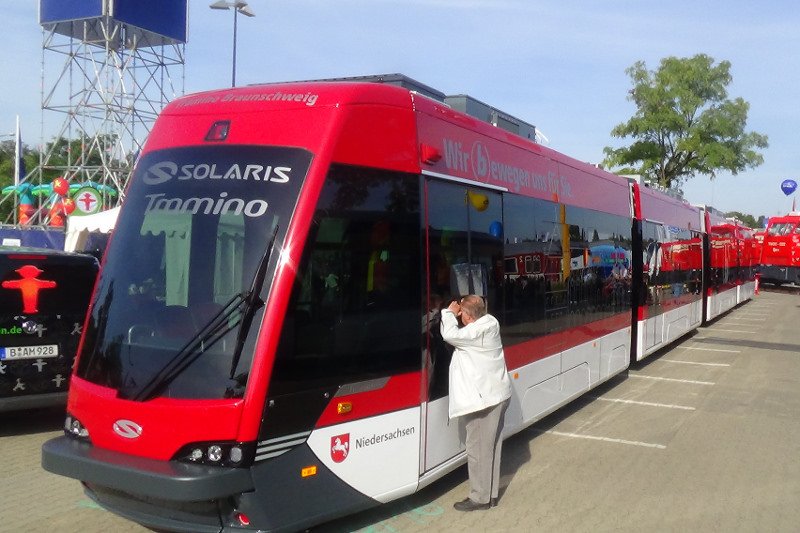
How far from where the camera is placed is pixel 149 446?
4578 millimetres

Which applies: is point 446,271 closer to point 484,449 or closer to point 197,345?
point 484,449

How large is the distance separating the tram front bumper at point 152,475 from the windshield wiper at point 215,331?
40 centimetres

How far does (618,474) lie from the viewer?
721 centimetres

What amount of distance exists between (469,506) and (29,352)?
15.7ft

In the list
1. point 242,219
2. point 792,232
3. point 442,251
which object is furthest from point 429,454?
point 792,232

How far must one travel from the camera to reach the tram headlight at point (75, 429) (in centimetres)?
498

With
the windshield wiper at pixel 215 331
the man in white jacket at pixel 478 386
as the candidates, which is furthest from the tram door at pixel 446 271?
the windshield wiper at pixel 215 331

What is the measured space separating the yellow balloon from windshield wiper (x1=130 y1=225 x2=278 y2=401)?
2.29 metres

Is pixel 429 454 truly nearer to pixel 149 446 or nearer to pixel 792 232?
pixel 149 446

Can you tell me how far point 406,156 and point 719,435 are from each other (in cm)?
546

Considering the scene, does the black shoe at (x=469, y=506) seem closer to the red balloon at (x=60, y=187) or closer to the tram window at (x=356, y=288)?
the tram window at (x=356, y=288)

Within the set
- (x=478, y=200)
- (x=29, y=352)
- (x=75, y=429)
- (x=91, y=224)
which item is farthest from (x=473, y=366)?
(x=91, y=224)

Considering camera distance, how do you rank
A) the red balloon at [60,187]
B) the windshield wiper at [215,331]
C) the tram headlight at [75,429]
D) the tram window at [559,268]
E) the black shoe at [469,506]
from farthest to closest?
the red balloon at [60,187] < the tram window at [559,268] < the black shoe at [469,506] < the tram headlight at [75,429] < the windshield wiper at [215,331]

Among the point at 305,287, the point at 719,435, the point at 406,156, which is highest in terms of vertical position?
the point at 406,156
